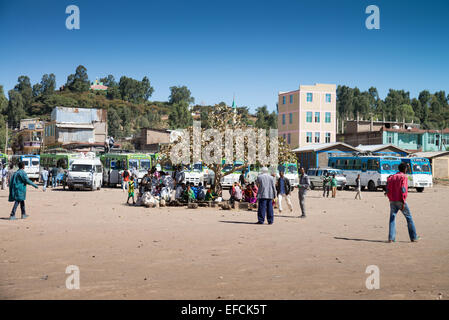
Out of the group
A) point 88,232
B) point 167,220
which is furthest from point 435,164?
point 88,232

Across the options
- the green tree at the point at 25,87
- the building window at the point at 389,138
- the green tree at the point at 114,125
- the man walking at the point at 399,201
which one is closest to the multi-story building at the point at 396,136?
the building window at the point at 389,138

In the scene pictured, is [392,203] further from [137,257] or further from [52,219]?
[52,219]

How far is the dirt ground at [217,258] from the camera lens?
6.48 meters

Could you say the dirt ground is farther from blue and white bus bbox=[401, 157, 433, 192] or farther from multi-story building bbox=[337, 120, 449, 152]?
multi-story building bbox=[337, 120, 449, 152]

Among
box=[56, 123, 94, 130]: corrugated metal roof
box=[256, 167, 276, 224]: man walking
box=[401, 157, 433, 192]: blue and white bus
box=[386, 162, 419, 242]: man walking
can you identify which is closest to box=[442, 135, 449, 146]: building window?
box=[401, 157, 433, 192]: blue and white bus

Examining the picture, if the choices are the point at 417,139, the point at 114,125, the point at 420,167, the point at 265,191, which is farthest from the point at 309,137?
the point at 114,125

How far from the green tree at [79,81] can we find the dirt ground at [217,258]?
593ft

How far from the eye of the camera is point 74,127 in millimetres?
71938

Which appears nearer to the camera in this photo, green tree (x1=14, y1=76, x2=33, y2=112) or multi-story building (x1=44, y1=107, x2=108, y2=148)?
multi-story building (x1=44, y1=107, x2=108, y2=148)

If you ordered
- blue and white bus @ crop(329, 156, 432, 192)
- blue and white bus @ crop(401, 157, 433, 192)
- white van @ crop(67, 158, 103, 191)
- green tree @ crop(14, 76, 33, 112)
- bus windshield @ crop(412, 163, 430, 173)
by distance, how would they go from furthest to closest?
green tree @ crop(14, 76, 33, 112) < bus windshield @ crop(412, 163, 430, 173) < blue and white bus @ crop(329, 156, 432, 192) < blue and white bus @ crop(401, 157, 433, 192) < white van @ crop(67, 158, 103, 191)

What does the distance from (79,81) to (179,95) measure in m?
39.5

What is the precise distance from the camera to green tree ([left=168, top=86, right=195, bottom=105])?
19175 cm

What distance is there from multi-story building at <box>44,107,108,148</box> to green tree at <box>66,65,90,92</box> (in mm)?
114855

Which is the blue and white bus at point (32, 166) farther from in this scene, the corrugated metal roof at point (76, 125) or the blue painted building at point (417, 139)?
the blue painted building at point (417, 139)
